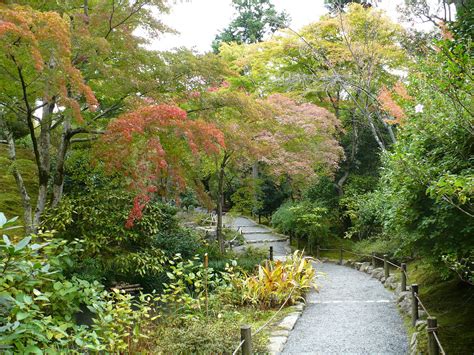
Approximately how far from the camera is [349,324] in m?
6.35

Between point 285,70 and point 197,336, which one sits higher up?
point 285,70

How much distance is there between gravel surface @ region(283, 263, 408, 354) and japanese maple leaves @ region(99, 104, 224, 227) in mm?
2906

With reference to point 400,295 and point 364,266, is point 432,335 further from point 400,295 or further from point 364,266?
point 364,266

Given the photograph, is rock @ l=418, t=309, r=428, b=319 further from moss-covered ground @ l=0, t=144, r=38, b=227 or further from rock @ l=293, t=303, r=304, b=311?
moss-covered ground @ l=0, t=144, r=38, b=227

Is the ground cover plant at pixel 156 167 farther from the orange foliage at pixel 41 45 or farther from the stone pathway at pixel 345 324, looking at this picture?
the stone pathway at pixel 345 324

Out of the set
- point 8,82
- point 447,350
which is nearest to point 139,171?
point 8,82

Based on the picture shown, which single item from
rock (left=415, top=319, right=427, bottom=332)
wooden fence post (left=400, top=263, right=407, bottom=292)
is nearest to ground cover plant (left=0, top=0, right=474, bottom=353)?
rock (left=415, top=319, right=427, bottom=332)

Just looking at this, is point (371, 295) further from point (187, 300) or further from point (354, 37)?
point (354, 37)

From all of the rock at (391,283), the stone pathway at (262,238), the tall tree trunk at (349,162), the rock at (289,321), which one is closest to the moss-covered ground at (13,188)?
the rock at (289,321)

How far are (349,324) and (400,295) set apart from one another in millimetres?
1656

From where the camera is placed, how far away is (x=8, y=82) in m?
5.48

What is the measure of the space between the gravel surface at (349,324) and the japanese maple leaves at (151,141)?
2906mm

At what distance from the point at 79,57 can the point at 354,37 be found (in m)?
10.0

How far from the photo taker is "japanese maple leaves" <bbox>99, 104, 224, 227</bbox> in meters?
Result: 5.38
